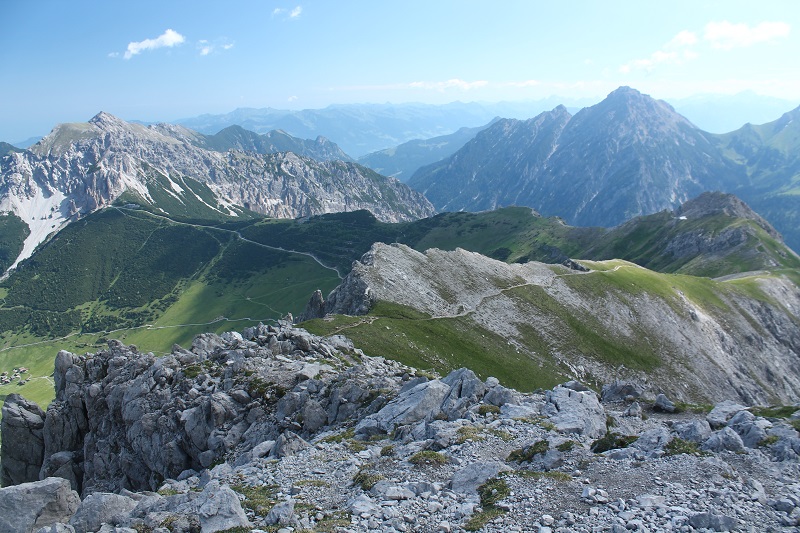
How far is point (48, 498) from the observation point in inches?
874

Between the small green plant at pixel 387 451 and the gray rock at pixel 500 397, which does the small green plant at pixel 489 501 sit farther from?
the gray rock at pixel 500 397

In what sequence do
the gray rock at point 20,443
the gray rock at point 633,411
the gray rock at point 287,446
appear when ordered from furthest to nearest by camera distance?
the gray rock at point 20,443, the gray rock at point 633,411, the gray rock at point 287,446

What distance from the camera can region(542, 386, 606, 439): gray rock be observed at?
27.5m

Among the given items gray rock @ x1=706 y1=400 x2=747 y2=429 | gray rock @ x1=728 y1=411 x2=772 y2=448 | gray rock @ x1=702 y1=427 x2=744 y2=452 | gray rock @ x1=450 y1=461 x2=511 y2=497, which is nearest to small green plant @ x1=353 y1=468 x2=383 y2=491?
gray rock @ x1=450 y1=461 x2=511 y2=497

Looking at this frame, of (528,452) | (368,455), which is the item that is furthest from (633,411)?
(368,455)

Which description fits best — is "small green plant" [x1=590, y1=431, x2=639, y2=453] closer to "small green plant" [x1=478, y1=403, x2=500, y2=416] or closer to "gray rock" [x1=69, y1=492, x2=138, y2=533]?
"small green plant" [x1=478, y1=403, x2=500, y2=416]

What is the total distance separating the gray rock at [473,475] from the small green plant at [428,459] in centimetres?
141

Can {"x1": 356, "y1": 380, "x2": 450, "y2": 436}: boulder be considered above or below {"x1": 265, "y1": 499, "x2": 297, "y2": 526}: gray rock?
below

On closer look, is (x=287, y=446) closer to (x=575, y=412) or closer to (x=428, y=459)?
(x=428, y=459)

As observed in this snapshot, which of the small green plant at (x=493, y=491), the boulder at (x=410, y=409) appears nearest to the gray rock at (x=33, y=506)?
the boulder at (x=410, y=409)

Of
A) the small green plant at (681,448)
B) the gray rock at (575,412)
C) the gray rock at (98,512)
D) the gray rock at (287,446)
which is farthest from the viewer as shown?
the gray rock at (287,446)

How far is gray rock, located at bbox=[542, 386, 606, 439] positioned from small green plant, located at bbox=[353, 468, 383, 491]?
1132 centimetres

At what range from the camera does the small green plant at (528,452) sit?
23734 mm

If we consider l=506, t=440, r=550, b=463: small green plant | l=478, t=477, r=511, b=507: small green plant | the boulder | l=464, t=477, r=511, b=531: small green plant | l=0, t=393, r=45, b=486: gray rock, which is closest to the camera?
l=464, t=477, r=511, b=531: small green plant
